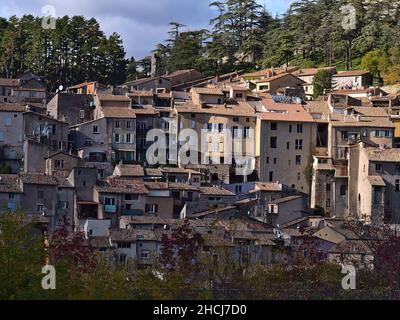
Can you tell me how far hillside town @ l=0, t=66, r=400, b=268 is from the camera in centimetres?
5344

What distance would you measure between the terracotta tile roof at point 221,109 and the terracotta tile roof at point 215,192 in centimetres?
640

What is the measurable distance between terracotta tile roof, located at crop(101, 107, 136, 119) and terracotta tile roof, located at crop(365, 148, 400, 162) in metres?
11.9

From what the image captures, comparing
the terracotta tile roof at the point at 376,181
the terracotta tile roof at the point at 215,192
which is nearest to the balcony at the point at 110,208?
the terracotta tile roof at the point at 215,192

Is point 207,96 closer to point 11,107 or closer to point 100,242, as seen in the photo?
point 11,107

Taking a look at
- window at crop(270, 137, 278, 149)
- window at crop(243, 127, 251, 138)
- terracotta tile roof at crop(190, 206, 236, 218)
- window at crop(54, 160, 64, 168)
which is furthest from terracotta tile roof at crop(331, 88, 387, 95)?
window at crop(54, 160, 64, 168)

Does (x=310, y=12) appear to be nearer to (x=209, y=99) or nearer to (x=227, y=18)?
(x=227, y=18)

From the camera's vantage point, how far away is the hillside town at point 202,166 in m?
53.4

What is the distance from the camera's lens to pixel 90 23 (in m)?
82.0

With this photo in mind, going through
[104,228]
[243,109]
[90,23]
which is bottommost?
[104,228]

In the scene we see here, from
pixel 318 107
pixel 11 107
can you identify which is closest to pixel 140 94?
pixel 11 107

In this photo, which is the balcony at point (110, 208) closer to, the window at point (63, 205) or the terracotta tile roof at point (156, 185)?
the window at point (63, 205)

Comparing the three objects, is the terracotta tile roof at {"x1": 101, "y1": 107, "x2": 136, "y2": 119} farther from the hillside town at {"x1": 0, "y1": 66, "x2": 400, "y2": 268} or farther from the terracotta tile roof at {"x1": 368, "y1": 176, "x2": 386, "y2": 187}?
the terracotta tile roof at {"x1": 368, "y1": 176, "x2": 386, "y2": 187}
